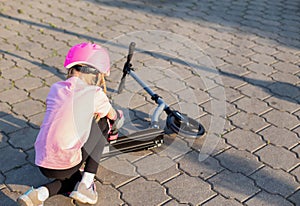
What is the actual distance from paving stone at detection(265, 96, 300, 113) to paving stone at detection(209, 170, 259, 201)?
45.3 inches

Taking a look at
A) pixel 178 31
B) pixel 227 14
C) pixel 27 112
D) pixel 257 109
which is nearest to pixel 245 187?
pixel 257 109

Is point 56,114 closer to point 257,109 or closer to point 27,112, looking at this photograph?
point 27,112

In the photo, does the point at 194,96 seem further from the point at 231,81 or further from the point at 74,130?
the point at 74,130

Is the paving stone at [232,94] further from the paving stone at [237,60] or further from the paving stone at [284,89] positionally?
the paving stone at [237,60]

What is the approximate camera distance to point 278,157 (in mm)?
3660

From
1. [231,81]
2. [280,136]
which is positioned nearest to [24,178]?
[280,136]

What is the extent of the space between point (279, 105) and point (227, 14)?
2584 millimetres

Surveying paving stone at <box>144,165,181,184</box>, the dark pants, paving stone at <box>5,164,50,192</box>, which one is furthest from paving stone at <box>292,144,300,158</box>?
paving stone at <box>5,164,50,192</box>

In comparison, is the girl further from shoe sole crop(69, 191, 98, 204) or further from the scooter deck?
the scooter deck

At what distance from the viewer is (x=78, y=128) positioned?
9.63 feet

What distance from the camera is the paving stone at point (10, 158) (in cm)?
347

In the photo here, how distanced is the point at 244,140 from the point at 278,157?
12.7 inches

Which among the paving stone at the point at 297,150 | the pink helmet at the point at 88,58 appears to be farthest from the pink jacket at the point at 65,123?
the paving stone at the point at 297,150

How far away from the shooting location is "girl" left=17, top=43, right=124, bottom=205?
2869 mm
